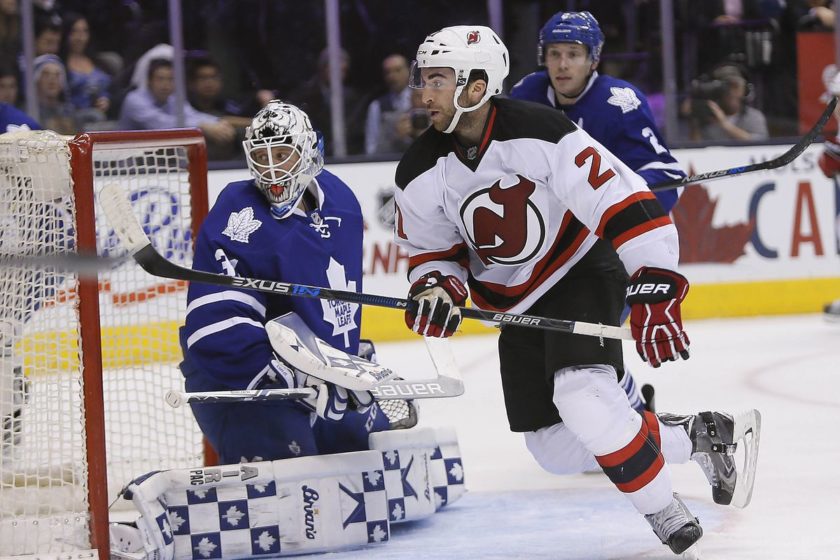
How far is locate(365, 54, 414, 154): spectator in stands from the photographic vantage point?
5801mm

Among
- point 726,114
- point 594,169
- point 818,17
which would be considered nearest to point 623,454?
point 594,169

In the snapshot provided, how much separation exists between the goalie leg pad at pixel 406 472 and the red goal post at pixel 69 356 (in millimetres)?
464

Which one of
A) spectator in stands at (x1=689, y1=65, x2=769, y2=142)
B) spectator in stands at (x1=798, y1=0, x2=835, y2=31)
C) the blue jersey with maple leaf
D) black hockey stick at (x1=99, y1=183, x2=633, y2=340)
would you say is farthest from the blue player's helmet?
spectator in stands at (x1=798, y1=0, x2=835, y2=31)

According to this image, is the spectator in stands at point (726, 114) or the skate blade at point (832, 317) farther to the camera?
the spectator in stands at point (726, 114)

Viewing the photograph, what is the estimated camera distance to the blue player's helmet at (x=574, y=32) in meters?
3.40

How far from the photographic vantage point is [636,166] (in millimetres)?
3422

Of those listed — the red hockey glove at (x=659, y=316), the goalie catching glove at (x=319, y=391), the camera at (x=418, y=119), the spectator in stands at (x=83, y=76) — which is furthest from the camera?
the camera at (x=418, y=119)

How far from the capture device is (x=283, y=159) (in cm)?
276

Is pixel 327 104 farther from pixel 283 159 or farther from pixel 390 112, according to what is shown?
pixel 283 159

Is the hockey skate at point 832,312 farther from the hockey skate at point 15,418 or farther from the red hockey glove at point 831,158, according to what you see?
the hockey skate at point 15,418

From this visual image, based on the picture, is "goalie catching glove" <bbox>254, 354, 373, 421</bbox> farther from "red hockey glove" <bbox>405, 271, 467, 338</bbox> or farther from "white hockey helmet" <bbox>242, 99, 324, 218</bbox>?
"white hockey helmet" <bbox>242, 99, 324, 218</bbox>

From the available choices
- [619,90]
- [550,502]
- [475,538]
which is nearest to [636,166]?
[619,90]

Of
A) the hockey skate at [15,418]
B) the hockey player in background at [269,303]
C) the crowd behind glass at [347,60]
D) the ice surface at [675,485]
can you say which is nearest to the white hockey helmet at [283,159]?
the hockey player in background at [269,303]

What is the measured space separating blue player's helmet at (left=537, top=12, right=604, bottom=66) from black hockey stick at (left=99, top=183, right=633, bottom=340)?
1.09m
